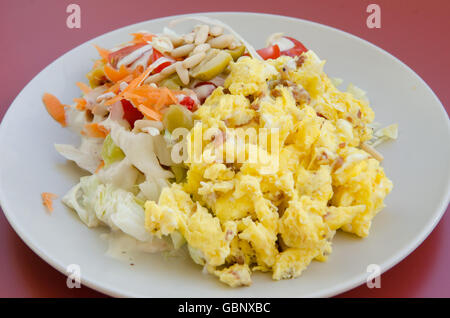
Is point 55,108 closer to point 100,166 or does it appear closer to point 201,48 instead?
point 100,166

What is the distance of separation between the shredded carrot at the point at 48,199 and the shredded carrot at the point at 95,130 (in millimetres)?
443

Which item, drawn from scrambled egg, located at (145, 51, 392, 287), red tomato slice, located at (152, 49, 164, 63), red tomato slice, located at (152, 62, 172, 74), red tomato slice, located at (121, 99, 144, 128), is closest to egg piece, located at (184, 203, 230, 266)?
scrambled egg, located at (145, 51, 392, 287)

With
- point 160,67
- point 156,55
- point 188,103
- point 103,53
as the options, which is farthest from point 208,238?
point 103,53

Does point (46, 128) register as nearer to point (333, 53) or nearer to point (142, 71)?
point (142, 71)

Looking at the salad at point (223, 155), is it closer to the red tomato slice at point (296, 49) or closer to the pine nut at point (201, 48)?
the pine nut at point (201, 48)

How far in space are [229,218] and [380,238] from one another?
2.19 feet

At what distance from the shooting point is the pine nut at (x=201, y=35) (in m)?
3.09

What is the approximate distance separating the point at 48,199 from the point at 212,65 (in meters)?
1.08

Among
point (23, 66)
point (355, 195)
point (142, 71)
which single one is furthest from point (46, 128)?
point (355, 195)

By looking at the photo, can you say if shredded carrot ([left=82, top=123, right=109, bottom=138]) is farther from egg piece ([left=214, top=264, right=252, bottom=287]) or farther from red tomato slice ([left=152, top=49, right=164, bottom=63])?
egg piece ([left=214, top=264, right=252, bottom=287])

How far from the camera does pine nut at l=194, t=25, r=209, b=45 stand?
3091 millimetres

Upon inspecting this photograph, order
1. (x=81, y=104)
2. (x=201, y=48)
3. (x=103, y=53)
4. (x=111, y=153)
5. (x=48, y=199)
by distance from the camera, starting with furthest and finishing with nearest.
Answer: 1. (x=103, y=53)
2. (x=81, y=104)
3. (x=201, y=48)
4. (x=111, y=153)
5. (x=48, y=199)

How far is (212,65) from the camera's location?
292cm

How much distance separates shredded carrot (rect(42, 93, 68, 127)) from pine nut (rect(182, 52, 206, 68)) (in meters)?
0.85
